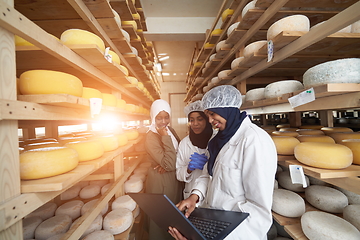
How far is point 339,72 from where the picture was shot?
3.03ft

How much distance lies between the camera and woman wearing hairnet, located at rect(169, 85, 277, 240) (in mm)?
1017

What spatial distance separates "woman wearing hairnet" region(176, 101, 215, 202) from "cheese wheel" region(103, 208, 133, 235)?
2.13 ft

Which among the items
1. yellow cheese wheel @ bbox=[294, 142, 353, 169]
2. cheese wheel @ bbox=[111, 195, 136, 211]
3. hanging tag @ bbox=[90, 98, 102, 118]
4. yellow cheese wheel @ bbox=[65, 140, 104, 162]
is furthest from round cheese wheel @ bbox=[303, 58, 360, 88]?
cheese wheel @ bbox=[111, 195, 136, 211]

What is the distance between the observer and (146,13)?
4.11 meters

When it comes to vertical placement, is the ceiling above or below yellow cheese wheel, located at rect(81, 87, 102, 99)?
above

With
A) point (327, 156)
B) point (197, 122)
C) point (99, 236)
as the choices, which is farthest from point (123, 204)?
point (327, 156)

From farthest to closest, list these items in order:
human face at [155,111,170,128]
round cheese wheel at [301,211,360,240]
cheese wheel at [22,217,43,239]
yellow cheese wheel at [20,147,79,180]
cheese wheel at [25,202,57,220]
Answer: human face at [155,111,170,128] < cheese wheel at [25,202,57,220] < cheese wheel at [22,217,43,239] < round cheese wheel at [301,211,360,240] < yellow cheese wheel at [20,147,79,180]

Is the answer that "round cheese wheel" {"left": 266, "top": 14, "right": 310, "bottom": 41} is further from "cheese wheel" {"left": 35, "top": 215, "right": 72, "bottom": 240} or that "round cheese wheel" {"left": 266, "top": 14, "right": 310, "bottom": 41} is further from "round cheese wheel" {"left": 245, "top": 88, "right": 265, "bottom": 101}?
"cheese wheel" {"left": 35, "top": 215, "right": 72, "bottom": 240}

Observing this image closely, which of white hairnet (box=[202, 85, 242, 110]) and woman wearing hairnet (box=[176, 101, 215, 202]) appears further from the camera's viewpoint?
woman wearing hairnet (box=[176, 101, 215, 202])

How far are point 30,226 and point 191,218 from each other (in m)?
1.30

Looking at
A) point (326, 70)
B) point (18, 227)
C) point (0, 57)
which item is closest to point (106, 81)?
point (0, 57)

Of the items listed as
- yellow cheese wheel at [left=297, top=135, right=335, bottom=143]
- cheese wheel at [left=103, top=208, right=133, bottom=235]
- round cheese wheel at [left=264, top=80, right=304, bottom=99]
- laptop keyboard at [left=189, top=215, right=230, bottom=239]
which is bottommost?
cheese wheel at [left=103, top=208, right=133, bottom=235]

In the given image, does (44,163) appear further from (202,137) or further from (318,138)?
(318,138)

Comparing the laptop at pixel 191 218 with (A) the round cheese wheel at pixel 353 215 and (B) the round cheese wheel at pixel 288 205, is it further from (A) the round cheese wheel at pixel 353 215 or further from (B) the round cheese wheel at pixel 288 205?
(A) the round cheese wheel at pixel 353 215
